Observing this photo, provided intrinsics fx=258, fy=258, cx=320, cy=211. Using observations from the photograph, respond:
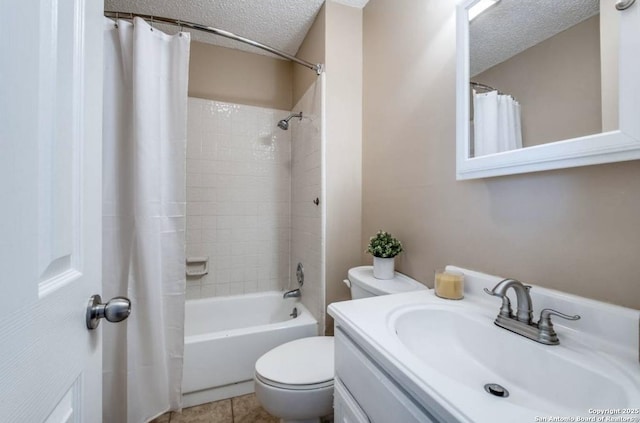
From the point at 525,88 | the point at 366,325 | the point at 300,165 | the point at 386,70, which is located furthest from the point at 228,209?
the point at 525,88

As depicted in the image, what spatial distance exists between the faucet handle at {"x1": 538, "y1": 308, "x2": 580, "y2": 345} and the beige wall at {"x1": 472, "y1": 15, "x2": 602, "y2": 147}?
1.41 feet

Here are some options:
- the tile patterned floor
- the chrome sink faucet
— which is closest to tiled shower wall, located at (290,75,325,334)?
the tile patterned floor

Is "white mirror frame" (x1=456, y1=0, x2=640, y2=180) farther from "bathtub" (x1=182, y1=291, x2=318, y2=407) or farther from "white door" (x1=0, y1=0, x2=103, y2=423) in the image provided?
"bathtub" (x1=182, y1=291, x2=318, y2=407)

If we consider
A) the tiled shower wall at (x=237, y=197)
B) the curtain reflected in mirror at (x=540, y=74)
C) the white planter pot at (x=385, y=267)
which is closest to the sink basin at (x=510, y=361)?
the white planter pot at (x=385, y=267)

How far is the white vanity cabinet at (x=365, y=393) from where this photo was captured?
52 cm

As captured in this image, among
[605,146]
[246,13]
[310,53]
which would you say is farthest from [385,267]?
[246,13]

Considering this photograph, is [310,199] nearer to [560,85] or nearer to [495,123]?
[495,123]

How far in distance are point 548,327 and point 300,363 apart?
0.94 m

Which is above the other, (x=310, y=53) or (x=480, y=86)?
(x=310, y=53)

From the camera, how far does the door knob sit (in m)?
0.51

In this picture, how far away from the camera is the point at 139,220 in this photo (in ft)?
3.90

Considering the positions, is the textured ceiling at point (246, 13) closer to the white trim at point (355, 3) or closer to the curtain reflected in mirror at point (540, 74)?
the white trim at point (355, 3)

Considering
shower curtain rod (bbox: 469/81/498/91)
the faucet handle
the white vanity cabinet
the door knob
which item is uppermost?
shower curtain rod (bbox: 469/81/498/91)

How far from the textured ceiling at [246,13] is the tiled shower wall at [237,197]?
1.81ft
